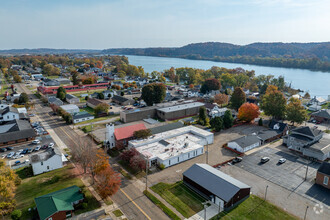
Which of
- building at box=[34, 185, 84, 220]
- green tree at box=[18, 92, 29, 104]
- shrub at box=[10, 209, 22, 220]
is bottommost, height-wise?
shrub at box=[10, 209, 22, 220]

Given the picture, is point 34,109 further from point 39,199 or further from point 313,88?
point 313,88

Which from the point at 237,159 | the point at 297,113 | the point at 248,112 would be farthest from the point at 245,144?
the point at 297,113

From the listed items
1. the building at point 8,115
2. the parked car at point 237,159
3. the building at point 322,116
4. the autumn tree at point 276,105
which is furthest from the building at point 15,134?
the building at point 322,116

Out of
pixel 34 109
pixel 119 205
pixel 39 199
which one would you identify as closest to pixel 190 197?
pixel 119 205

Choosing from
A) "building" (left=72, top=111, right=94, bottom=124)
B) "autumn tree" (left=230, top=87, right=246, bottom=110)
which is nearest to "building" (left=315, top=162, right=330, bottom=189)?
"autumn tree" (left=230, top=87, right=246, bottom=110)

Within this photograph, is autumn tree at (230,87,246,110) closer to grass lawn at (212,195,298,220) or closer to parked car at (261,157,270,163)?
parked car at (261,157,270,163)

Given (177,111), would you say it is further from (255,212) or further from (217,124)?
(255,212)
